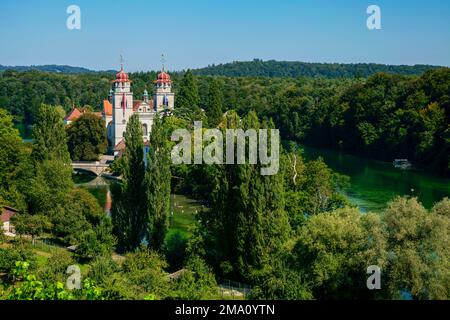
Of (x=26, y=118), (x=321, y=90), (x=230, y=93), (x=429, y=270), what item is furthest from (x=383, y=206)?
(x=26, y=118)

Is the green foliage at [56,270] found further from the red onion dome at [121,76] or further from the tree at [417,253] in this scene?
the red onion dome at [121,76]

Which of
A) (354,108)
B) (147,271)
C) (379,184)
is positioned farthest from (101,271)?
(354,108)

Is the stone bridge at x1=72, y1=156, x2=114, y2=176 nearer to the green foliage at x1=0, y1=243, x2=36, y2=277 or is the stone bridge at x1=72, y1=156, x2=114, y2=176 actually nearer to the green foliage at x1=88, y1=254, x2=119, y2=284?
the green foliage at x1=0, y1=243, x2=36, y2=277

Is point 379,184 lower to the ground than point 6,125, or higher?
lower

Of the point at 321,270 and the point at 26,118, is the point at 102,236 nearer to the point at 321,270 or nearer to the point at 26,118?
the point at 321,270

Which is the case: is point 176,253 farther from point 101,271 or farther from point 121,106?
point 121,106

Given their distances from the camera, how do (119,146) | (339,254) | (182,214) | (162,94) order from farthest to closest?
(162,94)
(119,146)
(182,214)
(339,254)
